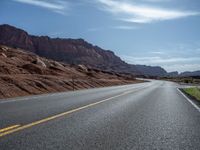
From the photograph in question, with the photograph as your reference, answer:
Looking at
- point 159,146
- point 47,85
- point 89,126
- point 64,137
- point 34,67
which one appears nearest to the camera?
point 159,146

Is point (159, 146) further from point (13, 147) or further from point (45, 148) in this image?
point (13, 147)

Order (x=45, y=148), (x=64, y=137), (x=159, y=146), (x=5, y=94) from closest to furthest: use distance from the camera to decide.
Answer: (x=45, y=148), (x=159, y=146), (x=64, y=137), (x=5, y=94)

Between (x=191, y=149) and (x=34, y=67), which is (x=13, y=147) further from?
(x=34, y=67)

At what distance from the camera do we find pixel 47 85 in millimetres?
40750

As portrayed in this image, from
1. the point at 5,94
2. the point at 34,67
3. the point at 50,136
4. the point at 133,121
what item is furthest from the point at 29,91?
the point at 34,67

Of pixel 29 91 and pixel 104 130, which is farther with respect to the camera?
pixel 29 91

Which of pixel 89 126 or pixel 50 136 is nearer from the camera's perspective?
pixel 50 136

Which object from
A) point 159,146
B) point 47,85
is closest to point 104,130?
point 159,146

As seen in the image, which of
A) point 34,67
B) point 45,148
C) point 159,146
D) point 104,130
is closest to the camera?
point 45,148

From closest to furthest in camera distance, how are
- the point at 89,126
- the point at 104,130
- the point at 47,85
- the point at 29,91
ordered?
the point at 104,130 < the point at 89,126 < the point at 29,91 < the point at 47,85

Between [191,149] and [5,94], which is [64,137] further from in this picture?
[5,94]

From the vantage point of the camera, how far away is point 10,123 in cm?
989

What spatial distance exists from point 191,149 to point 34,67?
62.0m

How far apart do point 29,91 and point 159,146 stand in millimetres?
27704
